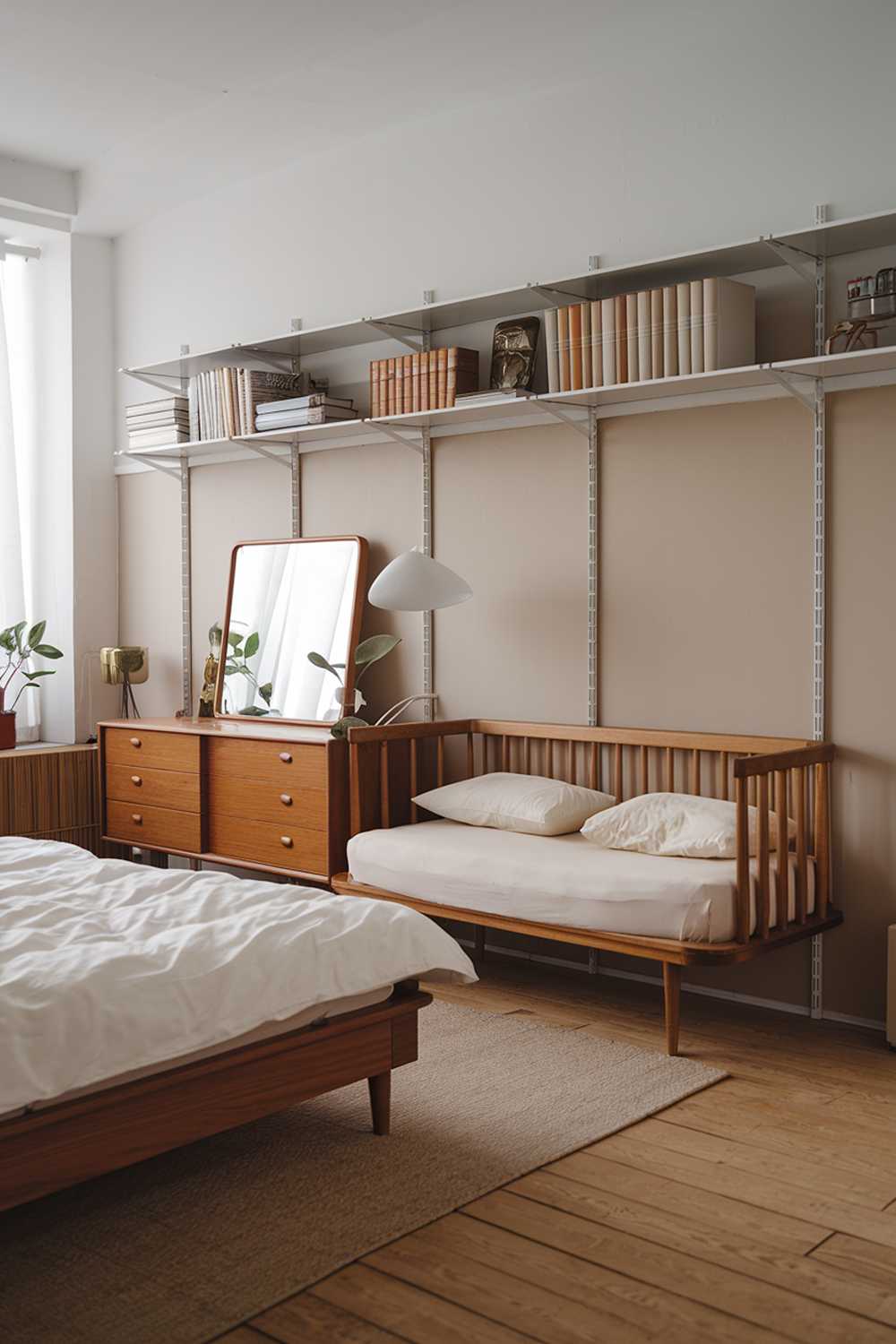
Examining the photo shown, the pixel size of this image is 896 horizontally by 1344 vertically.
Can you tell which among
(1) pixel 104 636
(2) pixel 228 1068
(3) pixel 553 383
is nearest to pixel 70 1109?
(2) pixel 228 1068

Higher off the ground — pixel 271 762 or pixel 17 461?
pixel 17 461

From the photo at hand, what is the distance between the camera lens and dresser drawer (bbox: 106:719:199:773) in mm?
4754

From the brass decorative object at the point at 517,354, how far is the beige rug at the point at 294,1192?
2114 millimetres

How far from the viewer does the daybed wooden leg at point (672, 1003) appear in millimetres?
3330

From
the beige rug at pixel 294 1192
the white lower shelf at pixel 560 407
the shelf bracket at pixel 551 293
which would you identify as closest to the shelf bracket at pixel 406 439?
the white lower shelf at pixel 560 407

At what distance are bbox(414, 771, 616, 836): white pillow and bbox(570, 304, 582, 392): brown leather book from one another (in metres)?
1.26

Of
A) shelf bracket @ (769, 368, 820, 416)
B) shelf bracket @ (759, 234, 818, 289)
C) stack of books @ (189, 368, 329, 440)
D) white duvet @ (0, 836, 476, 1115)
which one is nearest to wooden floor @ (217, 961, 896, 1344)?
white duvet @ (0, 836, 476, 1115)

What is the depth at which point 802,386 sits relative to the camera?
368cm

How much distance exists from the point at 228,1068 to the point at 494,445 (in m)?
2.64

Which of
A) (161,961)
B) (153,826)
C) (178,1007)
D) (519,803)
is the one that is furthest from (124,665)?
(178,1007)

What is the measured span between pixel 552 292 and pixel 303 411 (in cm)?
113

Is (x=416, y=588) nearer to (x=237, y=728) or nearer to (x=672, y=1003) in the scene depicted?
(x=237, y=728)

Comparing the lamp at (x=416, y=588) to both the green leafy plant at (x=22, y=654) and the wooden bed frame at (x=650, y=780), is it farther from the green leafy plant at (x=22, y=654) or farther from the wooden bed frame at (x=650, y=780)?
the green leafy plant at (x=22, y=654)

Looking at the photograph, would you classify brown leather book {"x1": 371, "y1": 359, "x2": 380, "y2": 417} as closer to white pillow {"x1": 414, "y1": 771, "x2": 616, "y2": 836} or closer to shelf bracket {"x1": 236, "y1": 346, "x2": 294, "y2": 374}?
shelf bracket {"x1": 236, "y1": 346, "x2": 294, "y2": 374}
